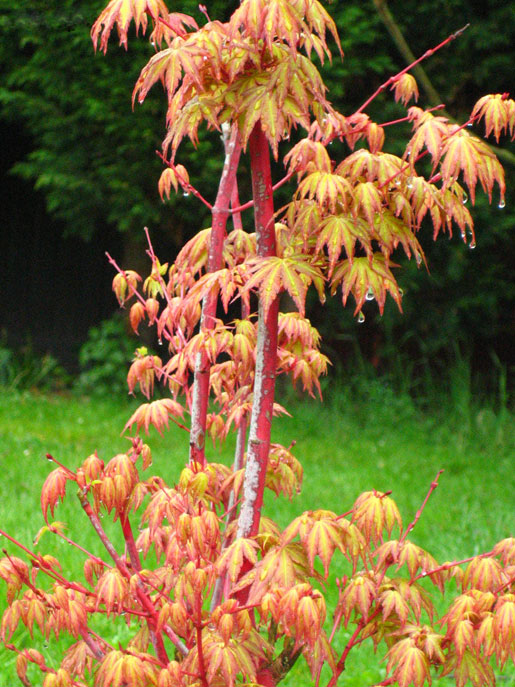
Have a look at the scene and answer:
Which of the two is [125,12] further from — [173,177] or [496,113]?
[496,113]

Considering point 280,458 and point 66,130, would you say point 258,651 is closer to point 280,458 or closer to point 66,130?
point 280,458

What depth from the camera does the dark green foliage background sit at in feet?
19.4

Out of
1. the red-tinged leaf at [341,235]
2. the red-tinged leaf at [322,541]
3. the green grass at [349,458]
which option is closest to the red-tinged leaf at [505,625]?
the red-tinged leaf at [322,541]

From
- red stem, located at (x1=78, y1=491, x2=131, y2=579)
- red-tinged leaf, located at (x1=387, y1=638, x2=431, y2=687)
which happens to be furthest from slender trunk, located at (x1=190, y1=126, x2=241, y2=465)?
red-tinged leaf, located at (x1=387, y1=638, x2=431, y2=687)

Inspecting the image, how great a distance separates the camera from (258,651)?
1.67 metres

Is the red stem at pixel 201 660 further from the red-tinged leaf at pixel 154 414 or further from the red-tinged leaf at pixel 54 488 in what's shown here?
the red-tinged leaf at pixel 154 414

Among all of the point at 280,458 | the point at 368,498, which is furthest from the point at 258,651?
the point at 280,458

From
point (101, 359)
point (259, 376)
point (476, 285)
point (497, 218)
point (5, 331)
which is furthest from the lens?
point (5, 331)

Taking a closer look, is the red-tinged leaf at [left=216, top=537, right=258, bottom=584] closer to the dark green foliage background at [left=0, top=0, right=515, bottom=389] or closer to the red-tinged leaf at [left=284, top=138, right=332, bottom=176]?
the red-tinged leaf at [left=284, top=138, right=332, bottom=176]

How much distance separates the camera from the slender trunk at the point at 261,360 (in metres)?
1.77

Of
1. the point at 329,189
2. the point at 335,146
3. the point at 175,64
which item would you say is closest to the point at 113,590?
the point at 329,189

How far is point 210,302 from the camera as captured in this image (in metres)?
2.02

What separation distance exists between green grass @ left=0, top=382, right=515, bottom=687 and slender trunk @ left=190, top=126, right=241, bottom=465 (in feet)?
3.89

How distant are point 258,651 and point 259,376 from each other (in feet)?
1.91
